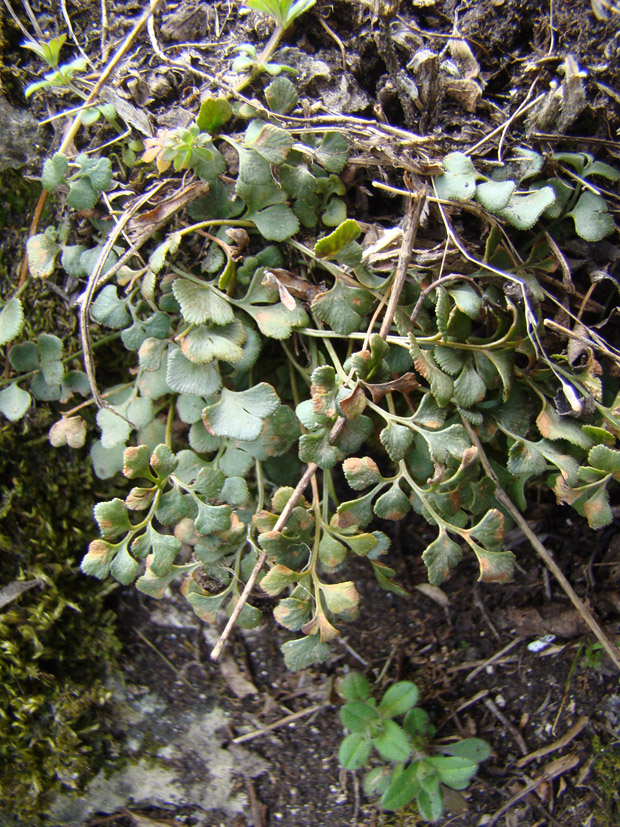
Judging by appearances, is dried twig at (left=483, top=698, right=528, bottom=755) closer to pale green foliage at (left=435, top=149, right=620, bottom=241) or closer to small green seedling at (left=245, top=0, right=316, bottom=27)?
pale green foliage at (left=435, top=149, right=620, bottom=241)

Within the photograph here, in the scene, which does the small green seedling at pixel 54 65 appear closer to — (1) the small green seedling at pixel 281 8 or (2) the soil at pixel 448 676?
(2) the soil at pixel 448 676

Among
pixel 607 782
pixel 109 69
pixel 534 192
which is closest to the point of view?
pixel 534 192

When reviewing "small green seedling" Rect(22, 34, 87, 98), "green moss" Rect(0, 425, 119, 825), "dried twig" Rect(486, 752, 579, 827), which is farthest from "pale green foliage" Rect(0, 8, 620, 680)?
"dried twig" Rect(486, 752, 579, 827)

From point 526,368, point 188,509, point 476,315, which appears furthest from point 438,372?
point 188,509

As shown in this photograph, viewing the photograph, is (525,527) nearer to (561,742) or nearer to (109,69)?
(561,742)

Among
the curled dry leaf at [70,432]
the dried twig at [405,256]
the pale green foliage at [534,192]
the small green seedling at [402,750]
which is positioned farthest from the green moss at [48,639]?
the pale green foliage at [534,192]

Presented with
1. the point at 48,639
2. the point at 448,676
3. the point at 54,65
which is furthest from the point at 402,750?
the point at 54,65
